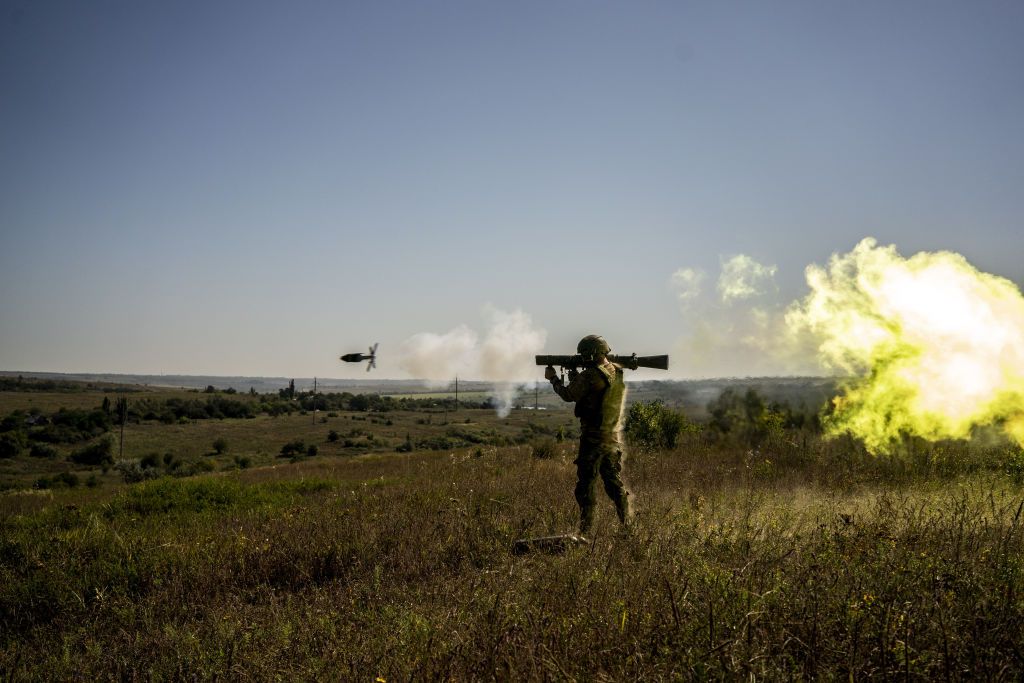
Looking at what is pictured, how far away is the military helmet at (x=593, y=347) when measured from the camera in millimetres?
7551

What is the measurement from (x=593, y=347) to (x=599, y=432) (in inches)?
42.2

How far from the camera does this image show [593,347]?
298 inches

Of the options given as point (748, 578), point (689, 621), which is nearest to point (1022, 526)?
point (748, 578)

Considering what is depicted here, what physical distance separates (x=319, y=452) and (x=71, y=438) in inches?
1160

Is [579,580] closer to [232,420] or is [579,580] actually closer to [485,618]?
[485,618]

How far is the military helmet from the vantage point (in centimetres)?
755

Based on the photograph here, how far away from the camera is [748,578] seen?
12.4ft

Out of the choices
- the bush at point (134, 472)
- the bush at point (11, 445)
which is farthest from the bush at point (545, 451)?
the bush at point (11, 445)

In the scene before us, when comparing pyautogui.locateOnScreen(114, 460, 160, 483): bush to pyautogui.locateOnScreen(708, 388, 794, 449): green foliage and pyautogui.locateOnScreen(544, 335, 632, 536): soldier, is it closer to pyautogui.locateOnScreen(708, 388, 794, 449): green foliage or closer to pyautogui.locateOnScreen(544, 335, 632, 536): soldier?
pyautogui.locateOnScreen(708, 388, 794, 449): green foliage

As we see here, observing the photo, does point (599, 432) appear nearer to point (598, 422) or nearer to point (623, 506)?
point (598, 422)

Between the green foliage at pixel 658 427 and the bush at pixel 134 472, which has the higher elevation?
the green foliage at pixel 658 427

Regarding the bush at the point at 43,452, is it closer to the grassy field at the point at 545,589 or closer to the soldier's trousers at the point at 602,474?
the grassy field at the point at 545,589

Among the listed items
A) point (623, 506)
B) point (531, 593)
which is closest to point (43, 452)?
point (623, 506)

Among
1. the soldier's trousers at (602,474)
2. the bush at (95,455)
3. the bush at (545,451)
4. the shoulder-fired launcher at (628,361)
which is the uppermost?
the shoulder-fired launcher at (628,361)
